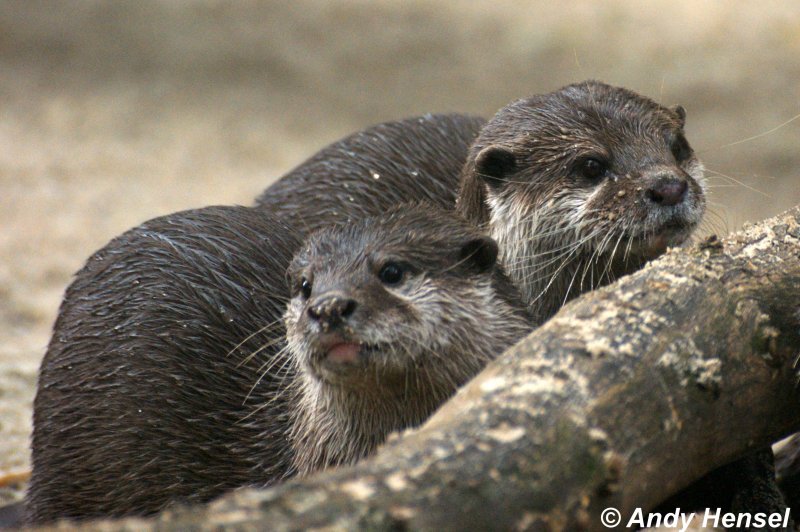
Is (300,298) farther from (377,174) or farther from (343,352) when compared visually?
(377,174)

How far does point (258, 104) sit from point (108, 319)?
493 centimetres

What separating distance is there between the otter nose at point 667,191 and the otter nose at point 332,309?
1055mm

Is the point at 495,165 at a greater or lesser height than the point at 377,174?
lesser

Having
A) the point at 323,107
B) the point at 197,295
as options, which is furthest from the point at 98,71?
the point at 197,295

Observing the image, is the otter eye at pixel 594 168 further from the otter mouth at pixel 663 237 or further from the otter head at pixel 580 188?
the otter mouth at pixel 663 237

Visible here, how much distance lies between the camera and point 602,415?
2008mm

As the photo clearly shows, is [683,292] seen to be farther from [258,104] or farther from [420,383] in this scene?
[258,104]

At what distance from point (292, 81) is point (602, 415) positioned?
20.8ft

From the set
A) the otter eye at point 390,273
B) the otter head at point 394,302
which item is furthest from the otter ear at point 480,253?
the otter eye at point 390,273

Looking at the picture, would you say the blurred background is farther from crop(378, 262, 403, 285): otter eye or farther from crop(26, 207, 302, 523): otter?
crop(378, 262, 403, 285): otter eye

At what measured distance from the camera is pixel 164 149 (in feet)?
25.5

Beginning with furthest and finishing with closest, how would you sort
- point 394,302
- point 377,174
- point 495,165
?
point 377,174
point 495,165
point 394,302

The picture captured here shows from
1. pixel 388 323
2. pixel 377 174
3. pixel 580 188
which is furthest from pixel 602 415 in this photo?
pixel 377 174

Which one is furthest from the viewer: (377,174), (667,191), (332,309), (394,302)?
(377,174)
